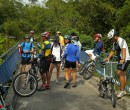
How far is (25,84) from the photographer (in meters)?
8.53

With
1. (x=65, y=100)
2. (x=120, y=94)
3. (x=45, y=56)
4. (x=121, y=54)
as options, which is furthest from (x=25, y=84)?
(x=121, y=54)

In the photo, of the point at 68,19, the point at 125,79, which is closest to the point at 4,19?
the point at 68,19

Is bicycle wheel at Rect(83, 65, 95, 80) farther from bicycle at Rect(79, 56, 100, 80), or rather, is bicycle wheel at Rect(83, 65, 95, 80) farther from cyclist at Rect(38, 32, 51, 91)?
cyclist at Rect(38, 32, 51, 91)

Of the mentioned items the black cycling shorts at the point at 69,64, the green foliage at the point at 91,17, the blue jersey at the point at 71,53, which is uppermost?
the green foliage at the point at 91,17

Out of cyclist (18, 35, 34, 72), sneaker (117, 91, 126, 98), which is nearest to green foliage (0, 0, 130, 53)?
cyclist (18, 35, 34, 72)

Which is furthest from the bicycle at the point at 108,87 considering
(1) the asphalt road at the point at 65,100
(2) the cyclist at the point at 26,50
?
(2) the cyclist at the point at 26,50

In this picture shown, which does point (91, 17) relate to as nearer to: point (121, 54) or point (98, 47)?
point (98, 47)

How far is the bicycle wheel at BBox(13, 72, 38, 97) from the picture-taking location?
851 cm

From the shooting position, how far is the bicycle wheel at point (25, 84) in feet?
27.9

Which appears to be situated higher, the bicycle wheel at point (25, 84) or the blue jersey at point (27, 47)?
the blue jersey at point (27, 47)

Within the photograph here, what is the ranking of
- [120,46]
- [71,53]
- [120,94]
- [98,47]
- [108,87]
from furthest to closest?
[98,47] → [71,53] → [108,87] → [120,94] → [120,46]

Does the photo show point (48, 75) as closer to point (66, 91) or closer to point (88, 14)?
point (66, 91)

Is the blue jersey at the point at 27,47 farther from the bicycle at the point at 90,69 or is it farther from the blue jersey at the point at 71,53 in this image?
the bicycle at the point at 90,69

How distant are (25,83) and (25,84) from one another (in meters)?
0.06
